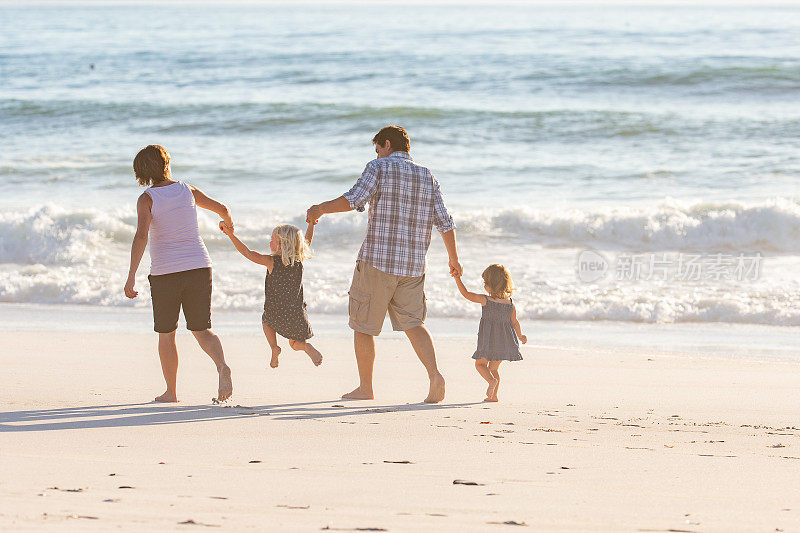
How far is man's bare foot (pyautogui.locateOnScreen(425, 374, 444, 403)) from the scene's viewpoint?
5.24 m

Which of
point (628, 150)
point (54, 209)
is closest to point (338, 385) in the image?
point (54, 209)

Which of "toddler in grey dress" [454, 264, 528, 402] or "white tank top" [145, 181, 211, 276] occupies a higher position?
"white tank top" [145, 181, 211, 276]

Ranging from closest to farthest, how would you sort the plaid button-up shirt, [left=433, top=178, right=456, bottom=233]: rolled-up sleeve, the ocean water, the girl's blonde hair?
the plaid button-up shirt < [left=433, top=178, right=456, bottom=233]: rolled-up sleeve < the girl's blonde hair < the ocean water

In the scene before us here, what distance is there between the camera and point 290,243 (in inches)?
207

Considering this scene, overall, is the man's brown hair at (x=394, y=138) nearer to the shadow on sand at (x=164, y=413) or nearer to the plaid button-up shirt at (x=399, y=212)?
the plaid button-up shirt at (x=399, y=212)

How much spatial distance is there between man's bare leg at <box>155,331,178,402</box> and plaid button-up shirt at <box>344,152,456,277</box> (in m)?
1.15

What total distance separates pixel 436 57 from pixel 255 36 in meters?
13.7

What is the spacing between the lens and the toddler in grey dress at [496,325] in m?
5.31

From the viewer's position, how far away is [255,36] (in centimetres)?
4119

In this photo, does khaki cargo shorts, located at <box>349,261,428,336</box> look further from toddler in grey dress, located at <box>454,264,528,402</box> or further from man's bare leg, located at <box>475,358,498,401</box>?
man's bare leg, located at <box>475,358,498,401</box>

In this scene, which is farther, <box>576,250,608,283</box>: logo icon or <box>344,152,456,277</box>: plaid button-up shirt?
<box>576,250,608,283</box>: logo icon

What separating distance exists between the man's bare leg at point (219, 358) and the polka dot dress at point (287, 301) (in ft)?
1.38

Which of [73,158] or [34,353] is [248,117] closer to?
[73,158]

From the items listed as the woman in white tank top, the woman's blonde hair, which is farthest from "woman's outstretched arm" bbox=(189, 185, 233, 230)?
the woman's blonde hair
